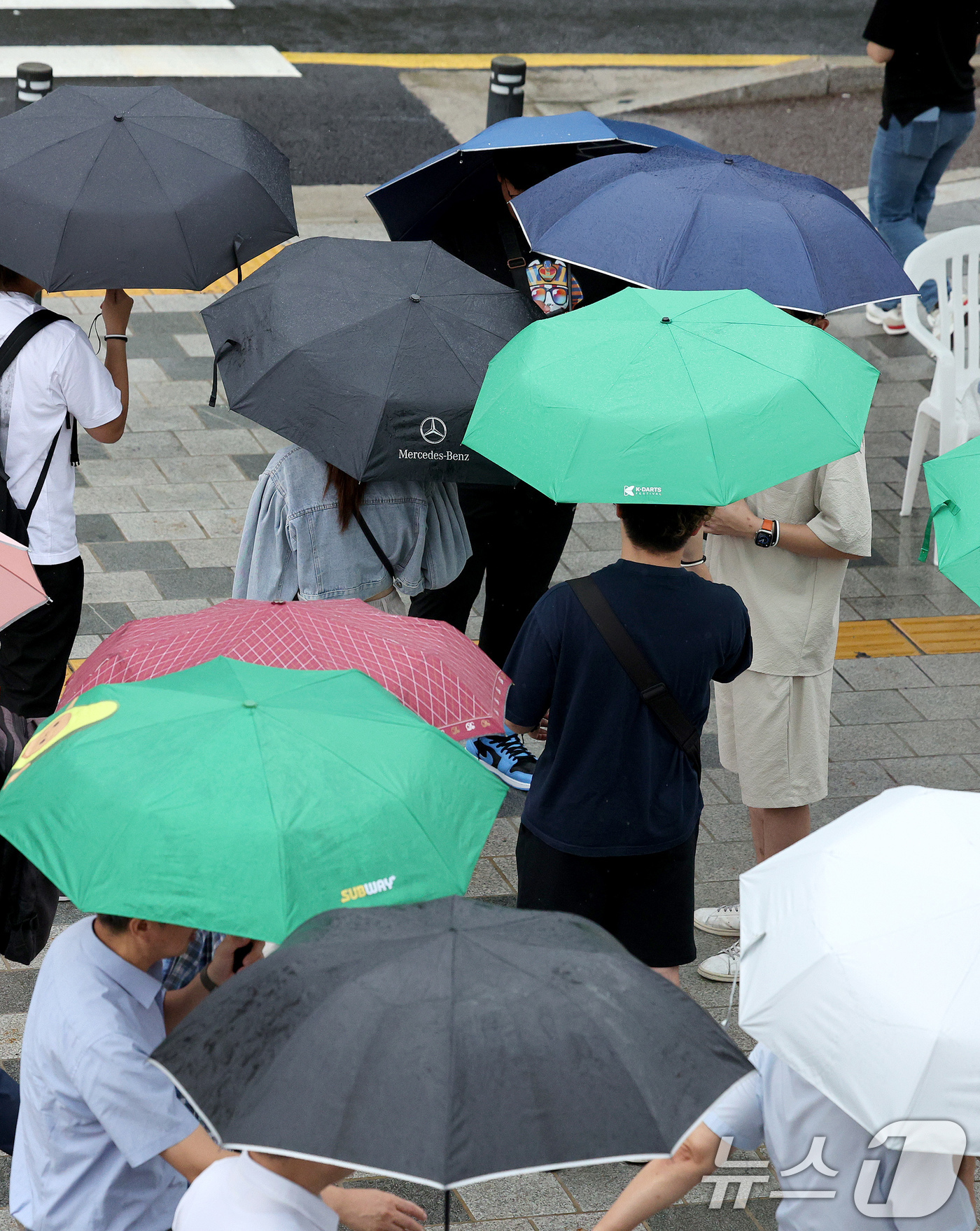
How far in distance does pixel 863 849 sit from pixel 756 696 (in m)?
2.01

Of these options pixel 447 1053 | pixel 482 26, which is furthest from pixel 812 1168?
pixel 482 26

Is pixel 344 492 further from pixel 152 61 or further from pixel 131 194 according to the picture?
pixel 152 61

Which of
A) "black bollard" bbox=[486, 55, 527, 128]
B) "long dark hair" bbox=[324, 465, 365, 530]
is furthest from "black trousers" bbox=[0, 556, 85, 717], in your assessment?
"black bollard" bbox=[486, 55, 527, 128]

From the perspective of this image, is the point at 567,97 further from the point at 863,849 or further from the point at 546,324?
the point at 863,849

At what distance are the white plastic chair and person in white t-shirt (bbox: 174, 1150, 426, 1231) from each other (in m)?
5.68

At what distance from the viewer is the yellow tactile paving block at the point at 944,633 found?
6.81 metres

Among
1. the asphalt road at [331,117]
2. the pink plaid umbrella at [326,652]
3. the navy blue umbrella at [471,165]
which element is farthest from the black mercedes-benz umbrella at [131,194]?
the asphalt road at [331,117]

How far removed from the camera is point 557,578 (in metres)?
A: 7.06

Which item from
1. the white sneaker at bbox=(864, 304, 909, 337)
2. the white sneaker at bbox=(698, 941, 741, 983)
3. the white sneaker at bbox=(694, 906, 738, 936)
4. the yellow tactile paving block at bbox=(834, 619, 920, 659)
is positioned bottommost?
the yellow tactile paving block at bbox=(834, 619, 920, 659)

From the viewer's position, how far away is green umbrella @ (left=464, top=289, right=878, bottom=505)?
142 inches

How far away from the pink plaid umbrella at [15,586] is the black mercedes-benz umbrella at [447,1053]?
1286mm

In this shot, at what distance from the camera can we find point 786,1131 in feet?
8.90

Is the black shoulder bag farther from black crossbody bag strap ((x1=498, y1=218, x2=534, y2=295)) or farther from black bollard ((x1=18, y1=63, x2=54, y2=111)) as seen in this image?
black bollard ((x1=18, y1=63, x2=54, y2=111))

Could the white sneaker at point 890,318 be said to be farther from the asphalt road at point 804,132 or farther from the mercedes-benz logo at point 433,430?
the mercedes-benz logo at point 433,430
